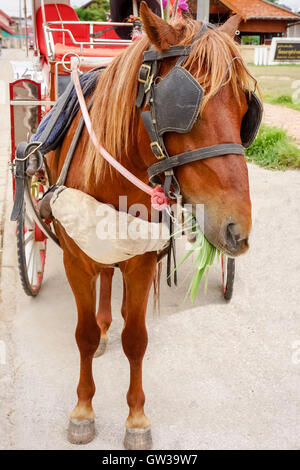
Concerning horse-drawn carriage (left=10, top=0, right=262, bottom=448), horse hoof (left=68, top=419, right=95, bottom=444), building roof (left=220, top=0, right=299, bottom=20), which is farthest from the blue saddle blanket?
building roof (left=220, top=0, right=299, bottom=20)

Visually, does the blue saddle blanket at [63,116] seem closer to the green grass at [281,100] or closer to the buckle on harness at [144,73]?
the buckle on harness at [144,73]

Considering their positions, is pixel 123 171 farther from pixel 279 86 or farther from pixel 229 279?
pixel 279 86

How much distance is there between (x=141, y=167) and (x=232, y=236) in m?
0.57

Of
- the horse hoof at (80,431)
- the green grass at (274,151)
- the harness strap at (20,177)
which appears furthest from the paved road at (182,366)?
the green grass at (274,151)

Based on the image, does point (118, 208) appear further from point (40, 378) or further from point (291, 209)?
point (291, 209)

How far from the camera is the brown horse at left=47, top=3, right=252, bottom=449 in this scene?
1.46 metres

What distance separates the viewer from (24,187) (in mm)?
2430

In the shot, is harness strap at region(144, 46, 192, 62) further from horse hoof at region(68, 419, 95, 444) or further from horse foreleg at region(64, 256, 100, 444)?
horse hoof at region(68, 419, 95, 444)

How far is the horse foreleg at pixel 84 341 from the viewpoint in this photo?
2.26 metres

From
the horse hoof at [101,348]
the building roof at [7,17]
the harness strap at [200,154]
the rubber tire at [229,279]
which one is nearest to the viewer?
the harness strap at [200,154]

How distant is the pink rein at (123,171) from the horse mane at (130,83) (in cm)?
2

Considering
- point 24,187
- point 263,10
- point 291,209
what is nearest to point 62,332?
point 24,187

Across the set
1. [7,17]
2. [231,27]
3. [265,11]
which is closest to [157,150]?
[231,27]
